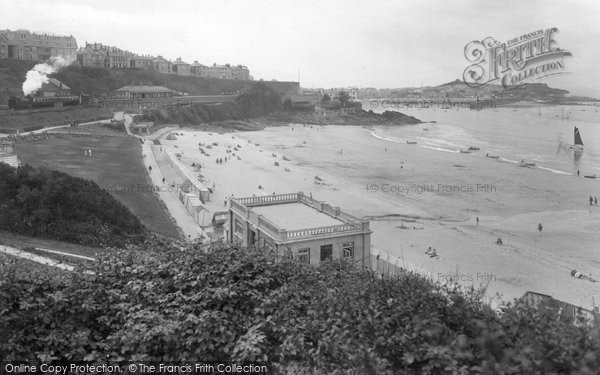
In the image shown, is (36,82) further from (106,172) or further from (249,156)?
(106,172)

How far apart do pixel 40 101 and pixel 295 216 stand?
52974mm

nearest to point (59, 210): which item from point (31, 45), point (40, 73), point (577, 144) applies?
point (577, 144)

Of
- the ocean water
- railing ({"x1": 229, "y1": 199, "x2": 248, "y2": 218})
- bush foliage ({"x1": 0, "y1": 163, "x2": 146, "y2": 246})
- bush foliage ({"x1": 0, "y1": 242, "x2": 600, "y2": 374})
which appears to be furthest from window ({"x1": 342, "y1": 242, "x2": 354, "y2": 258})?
the ocean water

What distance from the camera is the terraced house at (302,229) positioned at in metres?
15.6

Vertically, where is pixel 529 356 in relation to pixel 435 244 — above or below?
above

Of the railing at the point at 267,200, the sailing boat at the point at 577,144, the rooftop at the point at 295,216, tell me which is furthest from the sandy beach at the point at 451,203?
the sailing boat at the point at 577,144

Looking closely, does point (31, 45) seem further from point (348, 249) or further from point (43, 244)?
point (348, 249)

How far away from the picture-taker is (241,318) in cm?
703

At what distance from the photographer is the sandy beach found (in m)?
21.1

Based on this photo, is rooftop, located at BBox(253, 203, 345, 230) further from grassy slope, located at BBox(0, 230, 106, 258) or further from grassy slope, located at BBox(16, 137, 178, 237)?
grassy slope, located at BBox(0, 230, 106, 258)

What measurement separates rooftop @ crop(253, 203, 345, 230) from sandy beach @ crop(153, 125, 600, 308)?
448 centimetres

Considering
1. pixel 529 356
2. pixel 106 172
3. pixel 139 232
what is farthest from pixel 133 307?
pixel 106 172

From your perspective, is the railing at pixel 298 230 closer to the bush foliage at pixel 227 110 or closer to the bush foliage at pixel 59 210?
the bush foliage at pixel 59 210

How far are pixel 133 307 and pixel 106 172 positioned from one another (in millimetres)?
29261
